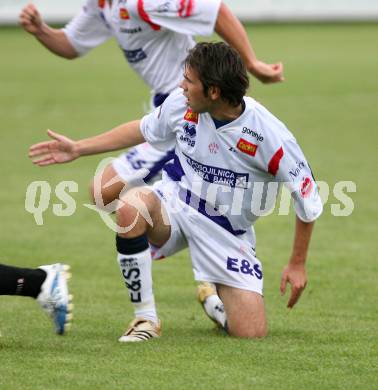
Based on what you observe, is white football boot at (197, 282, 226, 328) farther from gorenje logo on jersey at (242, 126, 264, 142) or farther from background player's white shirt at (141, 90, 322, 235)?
gorenje logo on jersey at (242, 126, 264, 142)

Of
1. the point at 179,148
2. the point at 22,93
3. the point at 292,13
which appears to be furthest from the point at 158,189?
the point at 292,13

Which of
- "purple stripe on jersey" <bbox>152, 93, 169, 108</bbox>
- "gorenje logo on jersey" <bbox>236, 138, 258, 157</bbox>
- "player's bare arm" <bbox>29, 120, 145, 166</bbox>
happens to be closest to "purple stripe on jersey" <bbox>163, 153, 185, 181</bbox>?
"player's bare arm" <bbox>29, 120, 145, 166</bbox>

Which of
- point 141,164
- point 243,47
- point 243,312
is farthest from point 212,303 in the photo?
point 243,47

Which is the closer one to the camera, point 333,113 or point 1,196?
point 1,196

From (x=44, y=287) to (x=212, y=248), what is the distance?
111 cm

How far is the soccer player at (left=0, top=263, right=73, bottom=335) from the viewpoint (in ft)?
18.8

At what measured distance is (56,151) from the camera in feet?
20.4

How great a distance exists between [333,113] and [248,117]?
41.4ft

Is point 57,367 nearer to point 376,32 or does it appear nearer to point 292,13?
point 376,32

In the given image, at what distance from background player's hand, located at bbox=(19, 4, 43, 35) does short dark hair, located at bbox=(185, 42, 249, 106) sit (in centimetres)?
254

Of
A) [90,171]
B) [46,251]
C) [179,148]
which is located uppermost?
[179,148]

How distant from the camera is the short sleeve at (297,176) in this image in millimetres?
5941

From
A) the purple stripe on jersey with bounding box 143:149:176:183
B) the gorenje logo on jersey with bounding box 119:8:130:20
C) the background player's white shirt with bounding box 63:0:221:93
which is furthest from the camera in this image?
the gorenje logo on jersey with bounding box 119:8:130:20

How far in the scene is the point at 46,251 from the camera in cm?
905
